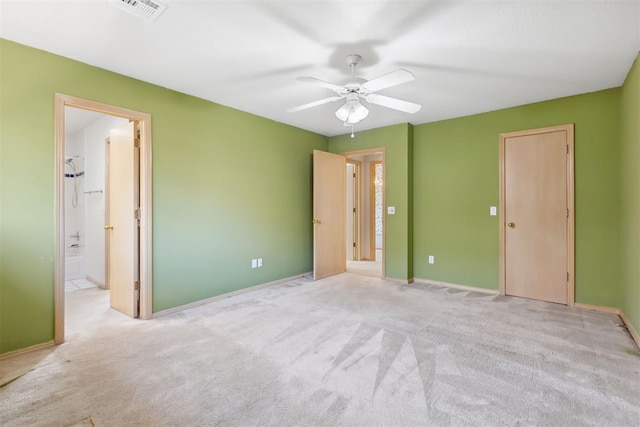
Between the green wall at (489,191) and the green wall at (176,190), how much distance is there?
6.37 feet

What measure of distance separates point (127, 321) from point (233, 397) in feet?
6.20

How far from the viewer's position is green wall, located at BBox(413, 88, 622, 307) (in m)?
3.33

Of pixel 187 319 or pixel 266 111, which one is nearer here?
pixel 187 319

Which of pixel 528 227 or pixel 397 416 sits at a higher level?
pixel 528 227

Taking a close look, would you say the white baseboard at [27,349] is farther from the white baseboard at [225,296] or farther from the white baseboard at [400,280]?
the white baseboard at [400,280]

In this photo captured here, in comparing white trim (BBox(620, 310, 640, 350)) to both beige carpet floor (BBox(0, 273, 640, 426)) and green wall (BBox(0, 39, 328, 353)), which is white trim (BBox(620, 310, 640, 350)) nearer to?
beige carpet floor (BBox(0, 273, 640, 426))

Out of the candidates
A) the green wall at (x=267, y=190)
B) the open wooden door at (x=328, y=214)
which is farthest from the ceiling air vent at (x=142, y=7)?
the open wooden door at (x=328, y=214)

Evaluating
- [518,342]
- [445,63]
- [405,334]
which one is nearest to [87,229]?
[405,334]

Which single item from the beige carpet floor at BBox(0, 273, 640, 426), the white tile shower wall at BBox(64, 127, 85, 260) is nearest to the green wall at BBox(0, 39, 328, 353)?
the beige carpet floor at BBox(0, 273, 640, 426)

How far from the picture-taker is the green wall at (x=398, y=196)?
4633 mm

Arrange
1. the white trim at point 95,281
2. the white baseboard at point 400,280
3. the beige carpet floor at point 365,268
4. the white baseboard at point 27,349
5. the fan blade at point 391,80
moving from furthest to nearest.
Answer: the beige carpet floor at point 365,268 → the white baseboard at point 400,280 → the white trim at point 95,281 → the white baseboard at point 27,349 → the fan blade at point 391,80

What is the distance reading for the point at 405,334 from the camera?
273 cm

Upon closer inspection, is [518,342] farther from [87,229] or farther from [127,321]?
[87,229]

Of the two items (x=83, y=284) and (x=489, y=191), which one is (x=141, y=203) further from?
(x=489, y=191)
